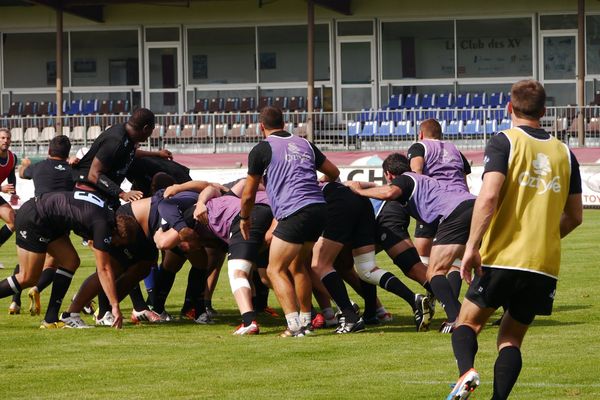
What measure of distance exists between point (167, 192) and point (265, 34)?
2548cm

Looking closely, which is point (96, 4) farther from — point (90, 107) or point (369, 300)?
point (369, 300)

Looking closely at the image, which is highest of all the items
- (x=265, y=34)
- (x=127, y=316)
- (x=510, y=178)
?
(x=265, y=34)

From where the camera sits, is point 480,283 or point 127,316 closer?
point 480,283

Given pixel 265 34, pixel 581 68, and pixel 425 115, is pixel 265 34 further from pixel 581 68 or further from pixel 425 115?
pixel 581 68

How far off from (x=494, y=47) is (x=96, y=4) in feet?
35.6

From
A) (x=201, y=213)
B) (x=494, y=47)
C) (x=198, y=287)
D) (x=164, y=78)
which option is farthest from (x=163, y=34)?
(x=201, y=213)

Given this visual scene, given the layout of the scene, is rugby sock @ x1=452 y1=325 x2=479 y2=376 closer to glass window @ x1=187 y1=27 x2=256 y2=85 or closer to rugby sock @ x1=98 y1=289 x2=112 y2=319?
rugby sock @ x1=98 y1=289 x2=112 y2=319

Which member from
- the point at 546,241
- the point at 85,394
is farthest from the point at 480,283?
the point at 85,394

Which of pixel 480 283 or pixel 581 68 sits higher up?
pixel 581 68

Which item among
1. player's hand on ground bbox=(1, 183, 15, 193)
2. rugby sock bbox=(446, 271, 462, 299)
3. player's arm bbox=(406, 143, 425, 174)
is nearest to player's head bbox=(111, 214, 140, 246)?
player's arm bbox=(406, 143, 425, 174)

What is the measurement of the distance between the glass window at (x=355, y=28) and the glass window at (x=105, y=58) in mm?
6132

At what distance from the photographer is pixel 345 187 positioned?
36.6ft

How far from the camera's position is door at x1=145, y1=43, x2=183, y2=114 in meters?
37.1

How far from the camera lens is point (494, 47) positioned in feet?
114
